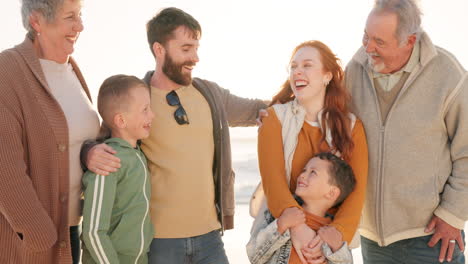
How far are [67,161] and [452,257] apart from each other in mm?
2108

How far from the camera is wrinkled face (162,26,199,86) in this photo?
2822mm

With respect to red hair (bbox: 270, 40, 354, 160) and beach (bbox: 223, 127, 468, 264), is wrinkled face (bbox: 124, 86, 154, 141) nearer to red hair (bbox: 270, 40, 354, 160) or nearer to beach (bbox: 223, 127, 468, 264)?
red hair (bbox: 270, 40, 354, 160)

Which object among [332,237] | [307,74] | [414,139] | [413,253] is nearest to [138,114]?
[307,74]

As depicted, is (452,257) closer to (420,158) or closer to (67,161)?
(420,158)

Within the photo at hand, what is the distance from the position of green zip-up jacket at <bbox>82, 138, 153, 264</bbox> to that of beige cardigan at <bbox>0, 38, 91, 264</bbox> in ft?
0.48

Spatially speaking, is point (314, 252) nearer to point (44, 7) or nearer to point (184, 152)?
point (184, 152)

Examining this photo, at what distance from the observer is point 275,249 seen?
250 centimetres

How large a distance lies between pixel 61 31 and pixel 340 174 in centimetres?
159

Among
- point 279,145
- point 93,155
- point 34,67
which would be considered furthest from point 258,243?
point 34,67

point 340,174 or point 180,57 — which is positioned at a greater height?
point 180,57

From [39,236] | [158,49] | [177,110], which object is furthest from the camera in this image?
[158,49]

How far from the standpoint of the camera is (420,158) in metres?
2.70

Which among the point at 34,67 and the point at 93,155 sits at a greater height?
the point at 34,67

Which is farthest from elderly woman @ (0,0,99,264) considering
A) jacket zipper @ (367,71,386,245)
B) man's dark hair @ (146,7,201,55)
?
jacket zipper @ (367,71,386,245)
